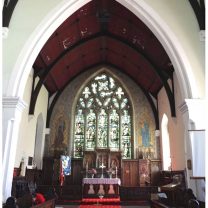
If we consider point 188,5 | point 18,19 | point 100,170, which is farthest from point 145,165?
point 18,19

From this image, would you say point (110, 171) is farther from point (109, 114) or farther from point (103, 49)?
point (103, 49)

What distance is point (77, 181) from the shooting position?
13.1 metres

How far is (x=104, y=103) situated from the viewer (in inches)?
577

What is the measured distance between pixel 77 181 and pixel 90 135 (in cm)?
259

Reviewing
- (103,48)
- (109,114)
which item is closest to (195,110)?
(103,48)

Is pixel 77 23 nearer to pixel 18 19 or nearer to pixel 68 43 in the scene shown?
pixel 68 43

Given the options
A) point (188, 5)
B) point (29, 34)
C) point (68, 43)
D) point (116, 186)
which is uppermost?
point (68, 43)

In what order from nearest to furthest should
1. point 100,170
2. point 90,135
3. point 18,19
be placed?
point 18,19, point 100,170, point 90,135

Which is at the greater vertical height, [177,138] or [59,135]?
[59,135]

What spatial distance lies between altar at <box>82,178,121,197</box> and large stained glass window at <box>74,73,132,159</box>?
2.90 metres

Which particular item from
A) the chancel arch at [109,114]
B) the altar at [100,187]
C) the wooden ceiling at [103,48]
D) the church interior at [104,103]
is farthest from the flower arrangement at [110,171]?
the wooden ceiling at [103,48]

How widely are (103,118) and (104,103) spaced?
0.90 metres

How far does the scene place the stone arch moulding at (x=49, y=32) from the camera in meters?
6.52

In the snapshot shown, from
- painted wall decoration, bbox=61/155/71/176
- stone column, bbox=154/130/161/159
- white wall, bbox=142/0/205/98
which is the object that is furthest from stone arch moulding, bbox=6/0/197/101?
stone column, bbox=154/130/161/159
